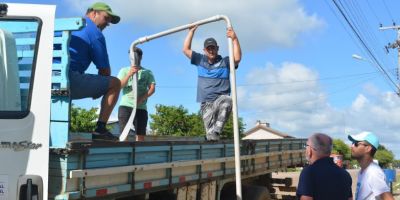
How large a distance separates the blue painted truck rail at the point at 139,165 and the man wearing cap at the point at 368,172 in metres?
1.60

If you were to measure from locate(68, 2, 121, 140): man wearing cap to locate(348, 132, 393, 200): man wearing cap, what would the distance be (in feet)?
7.31

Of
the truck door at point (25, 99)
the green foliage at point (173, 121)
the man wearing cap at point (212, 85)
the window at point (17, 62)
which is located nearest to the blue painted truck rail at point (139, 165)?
the truck door at point (25, 99)

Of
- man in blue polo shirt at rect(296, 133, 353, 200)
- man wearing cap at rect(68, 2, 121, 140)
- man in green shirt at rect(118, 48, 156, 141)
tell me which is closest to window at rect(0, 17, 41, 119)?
man wearing cap at rect(68, 2, 121, 140)

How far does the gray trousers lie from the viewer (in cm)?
738

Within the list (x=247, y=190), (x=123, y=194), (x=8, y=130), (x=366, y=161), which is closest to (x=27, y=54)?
(x=8, y=130)

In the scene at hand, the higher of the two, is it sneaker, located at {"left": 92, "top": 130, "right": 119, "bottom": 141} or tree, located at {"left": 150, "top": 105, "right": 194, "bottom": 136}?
tree, located at {"left": 150, "top": 105, "right": 194, "bottom": 136}

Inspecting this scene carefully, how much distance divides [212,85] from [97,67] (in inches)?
109

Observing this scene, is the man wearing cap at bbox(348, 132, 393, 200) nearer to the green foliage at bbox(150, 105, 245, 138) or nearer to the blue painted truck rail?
the blue painted truck rail

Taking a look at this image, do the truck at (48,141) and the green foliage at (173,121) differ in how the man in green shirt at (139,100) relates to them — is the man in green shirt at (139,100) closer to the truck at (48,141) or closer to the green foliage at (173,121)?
the truck at (48,141)

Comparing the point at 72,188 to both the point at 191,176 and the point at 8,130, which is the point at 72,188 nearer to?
the point at 8,130

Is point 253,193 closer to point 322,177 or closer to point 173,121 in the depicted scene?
point 322,177

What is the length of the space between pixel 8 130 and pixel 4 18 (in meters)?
0.77

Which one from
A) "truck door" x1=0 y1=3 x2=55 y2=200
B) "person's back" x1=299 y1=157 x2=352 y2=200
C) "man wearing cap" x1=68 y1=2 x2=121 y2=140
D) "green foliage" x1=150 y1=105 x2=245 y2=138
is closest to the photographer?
"truck door" x1=0 y1=3 x2=55 y2=200

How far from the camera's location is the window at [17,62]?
3537 mm
